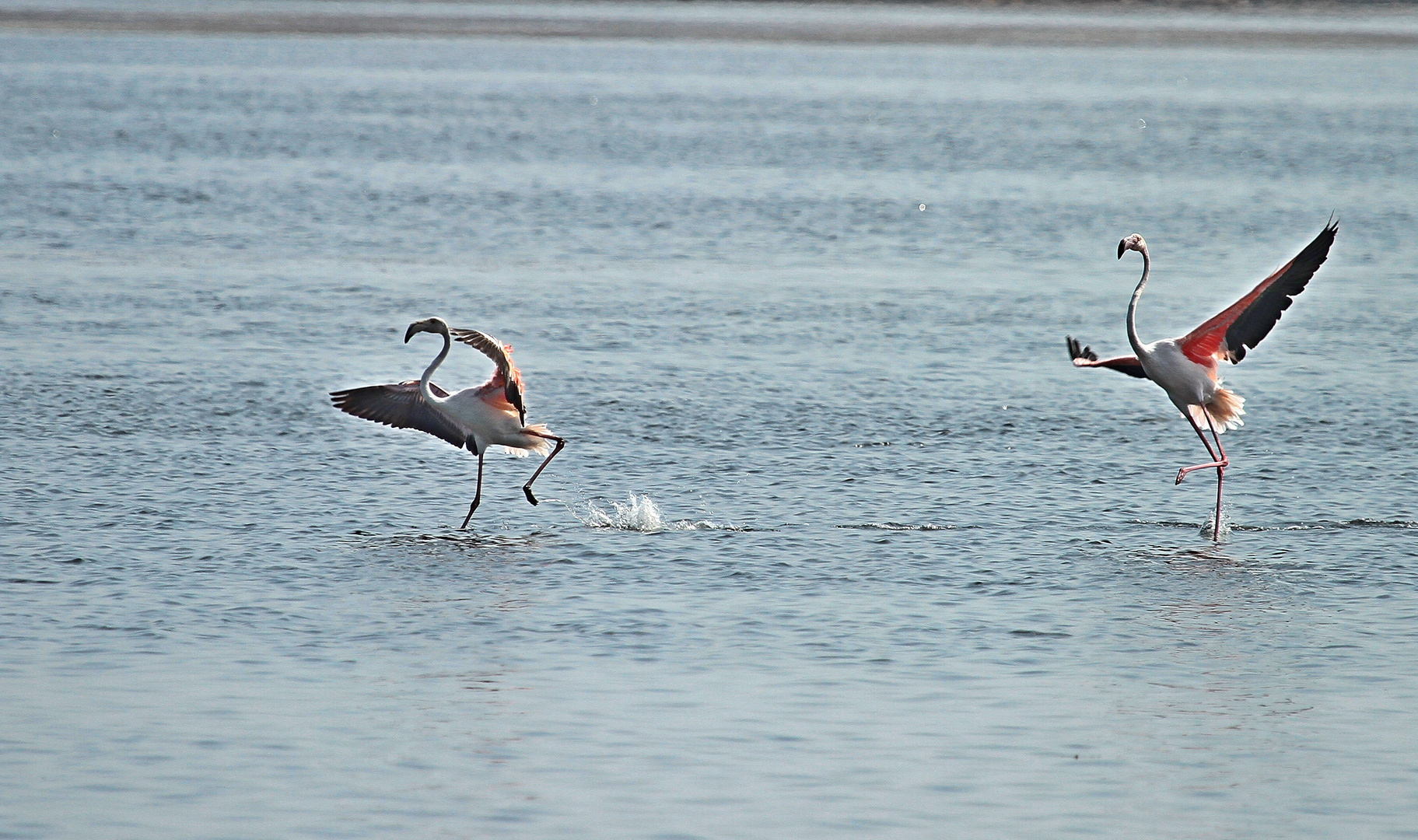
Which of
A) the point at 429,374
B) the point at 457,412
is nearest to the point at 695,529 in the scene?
the point at 457,412

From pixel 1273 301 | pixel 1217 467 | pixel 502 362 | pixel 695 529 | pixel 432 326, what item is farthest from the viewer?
pixel 1217 467

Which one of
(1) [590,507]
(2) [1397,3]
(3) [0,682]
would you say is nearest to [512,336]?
(1) [590,507]

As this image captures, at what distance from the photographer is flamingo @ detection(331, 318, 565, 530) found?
12500 mm

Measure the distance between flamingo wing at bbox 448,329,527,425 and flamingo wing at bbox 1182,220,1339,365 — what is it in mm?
4614

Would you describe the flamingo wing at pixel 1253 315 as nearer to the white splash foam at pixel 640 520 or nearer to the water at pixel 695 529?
the water at pixel 695 529

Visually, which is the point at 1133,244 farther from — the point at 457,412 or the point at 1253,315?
the point at 457,412

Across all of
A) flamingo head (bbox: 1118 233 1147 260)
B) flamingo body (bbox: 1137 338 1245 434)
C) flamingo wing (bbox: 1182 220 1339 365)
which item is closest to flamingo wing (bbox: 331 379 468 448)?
flamingo head (bbox: 1118 233 1147 260)

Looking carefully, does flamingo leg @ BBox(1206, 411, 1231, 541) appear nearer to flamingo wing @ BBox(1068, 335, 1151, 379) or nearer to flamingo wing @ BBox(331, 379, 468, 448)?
flamingo wing @ BBox(1068, 335, 1151, 379)

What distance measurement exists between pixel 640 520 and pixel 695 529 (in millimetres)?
369

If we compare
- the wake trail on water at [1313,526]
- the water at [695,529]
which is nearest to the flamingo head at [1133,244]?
the water at [695,529]

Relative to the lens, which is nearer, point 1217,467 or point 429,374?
point 429,374

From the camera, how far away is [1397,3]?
98.5 m

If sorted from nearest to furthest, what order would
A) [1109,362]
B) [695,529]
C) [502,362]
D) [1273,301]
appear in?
[502,362] < [695,529] < [1273,301] < [1109,362]

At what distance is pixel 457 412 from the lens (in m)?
12.6
